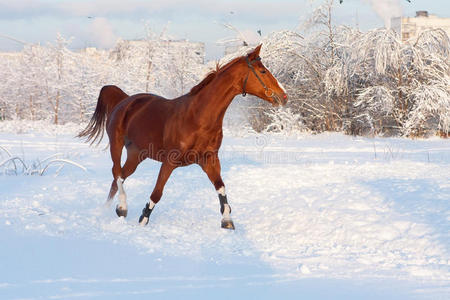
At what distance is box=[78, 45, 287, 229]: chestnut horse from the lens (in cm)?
561

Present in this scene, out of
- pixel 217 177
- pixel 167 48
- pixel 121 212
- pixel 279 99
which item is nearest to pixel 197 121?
pixel 217 177

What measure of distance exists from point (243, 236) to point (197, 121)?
4.65 feet

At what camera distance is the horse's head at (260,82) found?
5566mm

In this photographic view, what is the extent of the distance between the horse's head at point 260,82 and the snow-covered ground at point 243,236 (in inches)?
62.2

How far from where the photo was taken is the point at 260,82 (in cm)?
556

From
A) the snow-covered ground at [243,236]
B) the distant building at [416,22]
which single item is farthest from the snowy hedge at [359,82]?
the distant building at [416,22]

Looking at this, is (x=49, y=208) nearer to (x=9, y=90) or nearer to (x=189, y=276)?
(x=189, y=276)

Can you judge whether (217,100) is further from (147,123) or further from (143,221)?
(143,221)

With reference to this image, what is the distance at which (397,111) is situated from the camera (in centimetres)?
1816

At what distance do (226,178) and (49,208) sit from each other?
3292mm

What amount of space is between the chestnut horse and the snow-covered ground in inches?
25.9

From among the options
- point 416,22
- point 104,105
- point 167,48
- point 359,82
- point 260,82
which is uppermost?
point 416,22

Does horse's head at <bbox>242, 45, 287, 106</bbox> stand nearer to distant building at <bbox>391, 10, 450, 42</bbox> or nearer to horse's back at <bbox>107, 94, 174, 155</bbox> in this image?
horse's back at <bbox>107, 94, 174, 155</bbox>

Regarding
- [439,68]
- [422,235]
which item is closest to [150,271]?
[422,235]
